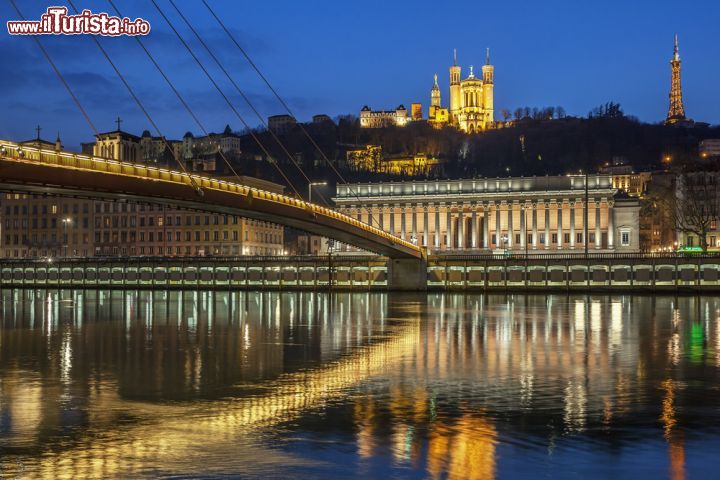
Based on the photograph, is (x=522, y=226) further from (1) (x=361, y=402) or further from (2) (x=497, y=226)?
(1) (x=361, y=402)

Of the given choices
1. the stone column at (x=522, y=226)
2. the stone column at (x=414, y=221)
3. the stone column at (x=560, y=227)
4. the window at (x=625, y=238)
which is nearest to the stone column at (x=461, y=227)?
the stone column at (x=414, y=221)

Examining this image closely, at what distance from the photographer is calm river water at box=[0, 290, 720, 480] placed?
16297mm

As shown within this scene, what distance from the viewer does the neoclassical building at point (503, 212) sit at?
163625mm

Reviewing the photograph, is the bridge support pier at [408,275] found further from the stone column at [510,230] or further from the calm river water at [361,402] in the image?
the stone column at [510,230]

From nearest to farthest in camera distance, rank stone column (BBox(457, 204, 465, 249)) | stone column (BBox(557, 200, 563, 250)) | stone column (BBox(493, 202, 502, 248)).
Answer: stone column (BBox(557, 200, 563, 250)) < stone column (BBox(493, 202, 502, 248)) < stone column (BBox(457, 204, 465, 249))

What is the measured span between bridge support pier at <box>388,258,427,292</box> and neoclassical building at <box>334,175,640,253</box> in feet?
Answer: 185

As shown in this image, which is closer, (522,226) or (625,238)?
(625,238)

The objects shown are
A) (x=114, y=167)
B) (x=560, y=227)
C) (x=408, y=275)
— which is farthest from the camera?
(x=560, y=227)

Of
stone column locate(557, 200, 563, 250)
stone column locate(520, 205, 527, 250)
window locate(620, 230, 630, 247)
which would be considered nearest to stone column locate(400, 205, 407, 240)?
stone column locate(520, 205, 527, 250)

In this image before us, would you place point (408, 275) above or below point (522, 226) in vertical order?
below

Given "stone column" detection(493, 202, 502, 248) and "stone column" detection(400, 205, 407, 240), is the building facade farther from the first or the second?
"stone column" detection(493, 202, 502, 248)

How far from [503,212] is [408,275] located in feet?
230

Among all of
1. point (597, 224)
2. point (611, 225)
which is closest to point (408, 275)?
point (597, 224)

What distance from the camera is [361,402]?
22.5 metres
